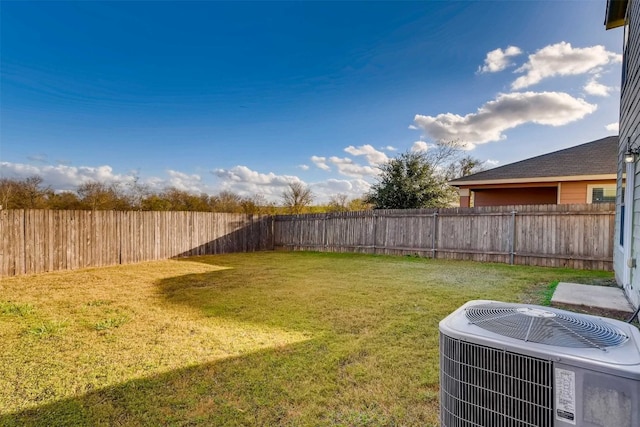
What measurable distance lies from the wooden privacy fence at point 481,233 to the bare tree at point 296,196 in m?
5.49

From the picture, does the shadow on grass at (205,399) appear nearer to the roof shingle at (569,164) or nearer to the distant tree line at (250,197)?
the roof shingle at (569,164)

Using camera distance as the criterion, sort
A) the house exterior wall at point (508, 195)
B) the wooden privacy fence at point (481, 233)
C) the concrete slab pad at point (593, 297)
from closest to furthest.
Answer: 1. the concrete slab pad at point (593, 297)
2. the wooden privacy fence at point (481, 233)
3. the house exterior wall at point (508, 195)

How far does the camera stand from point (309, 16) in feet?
27.8

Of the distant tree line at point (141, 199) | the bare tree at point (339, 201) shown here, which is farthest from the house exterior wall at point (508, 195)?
the bare tree at point (339, 201)

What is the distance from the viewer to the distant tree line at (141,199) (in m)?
10.8

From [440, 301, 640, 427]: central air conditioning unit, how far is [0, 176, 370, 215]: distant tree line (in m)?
13.7

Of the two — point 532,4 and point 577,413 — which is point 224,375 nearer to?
point 577,413

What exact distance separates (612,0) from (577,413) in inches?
291

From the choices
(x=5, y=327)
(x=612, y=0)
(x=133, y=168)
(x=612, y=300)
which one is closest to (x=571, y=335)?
(x=612, y=300)

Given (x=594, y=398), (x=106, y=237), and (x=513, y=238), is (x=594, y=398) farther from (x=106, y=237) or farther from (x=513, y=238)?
(x=106, y=237)

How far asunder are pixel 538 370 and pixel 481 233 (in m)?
8.23

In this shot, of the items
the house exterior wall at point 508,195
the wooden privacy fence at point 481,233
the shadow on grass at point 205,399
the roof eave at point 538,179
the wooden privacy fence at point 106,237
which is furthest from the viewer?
the house exterior wall at point 508,195

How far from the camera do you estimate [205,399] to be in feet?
6.43

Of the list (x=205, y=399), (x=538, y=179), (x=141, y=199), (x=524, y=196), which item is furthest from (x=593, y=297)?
(x=141, y=199)
